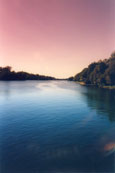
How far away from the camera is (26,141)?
1582 centimetres

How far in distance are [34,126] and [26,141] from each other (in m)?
4.84

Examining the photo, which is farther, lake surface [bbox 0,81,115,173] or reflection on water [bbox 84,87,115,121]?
reflection on water [bbox 84,87,115,121]

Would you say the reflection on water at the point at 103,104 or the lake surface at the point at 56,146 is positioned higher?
the reflection on water at the point at 103,104

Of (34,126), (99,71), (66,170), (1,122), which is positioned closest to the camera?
(66,170)

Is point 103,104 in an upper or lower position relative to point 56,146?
upper

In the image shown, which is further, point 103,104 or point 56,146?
point 103,104

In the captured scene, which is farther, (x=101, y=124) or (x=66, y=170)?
(x=101, y=124)

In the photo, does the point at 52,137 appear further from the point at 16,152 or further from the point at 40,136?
the point at 16,152

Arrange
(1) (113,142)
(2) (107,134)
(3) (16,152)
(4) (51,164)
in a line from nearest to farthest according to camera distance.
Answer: (4) (51,164), (3) (16,152), (1) (113,142), (2) (107,134)

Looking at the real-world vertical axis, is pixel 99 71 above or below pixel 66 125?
above

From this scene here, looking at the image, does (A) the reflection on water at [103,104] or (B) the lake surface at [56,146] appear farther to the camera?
(A) the reflection on water at [103,104]

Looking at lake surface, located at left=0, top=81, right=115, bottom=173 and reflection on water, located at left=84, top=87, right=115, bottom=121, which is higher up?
reflection on water, located at left=84, top=87, right=115, bottom=121

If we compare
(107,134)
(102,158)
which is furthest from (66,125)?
(102,158)

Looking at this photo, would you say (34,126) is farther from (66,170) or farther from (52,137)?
(66,170)
